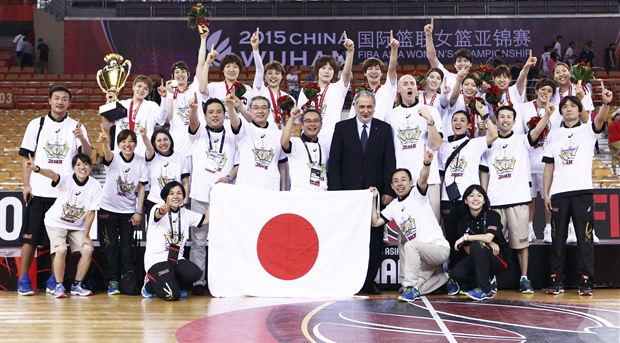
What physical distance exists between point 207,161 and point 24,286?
2304 mm

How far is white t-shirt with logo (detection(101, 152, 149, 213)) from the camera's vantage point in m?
7.98

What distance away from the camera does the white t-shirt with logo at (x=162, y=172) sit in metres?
7.95

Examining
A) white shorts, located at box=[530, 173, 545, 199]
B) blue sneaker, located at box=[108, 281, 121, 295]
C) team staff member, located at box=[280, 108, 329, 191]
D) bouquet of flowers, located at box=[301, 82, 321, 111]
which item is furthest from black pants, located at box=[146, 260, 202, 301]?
white shorts, located at box=[530, 173, 545, 199]

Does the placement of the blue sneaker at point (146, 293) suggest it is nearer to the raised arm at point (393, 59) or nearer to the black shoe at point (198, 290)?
the black shoe at point (198, 290)

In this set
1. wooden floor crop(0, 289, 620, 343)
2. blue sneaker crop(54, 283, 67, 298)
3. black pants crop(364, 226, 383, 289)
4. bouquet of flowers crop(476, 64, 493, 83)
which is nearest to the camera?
wooden floor crop(0, 289, 620, 343)

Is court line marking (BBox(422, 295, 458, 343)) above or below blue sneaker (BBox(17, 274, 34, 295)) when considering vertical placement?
below

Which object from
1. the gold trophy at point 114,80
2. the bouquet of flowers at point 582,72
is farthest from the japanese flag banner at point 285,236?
the bouquet of flowers at point 582,72

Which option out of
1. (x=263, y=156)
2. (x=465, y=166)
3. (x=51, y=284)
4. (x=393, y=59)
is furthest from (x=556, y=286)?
(x=51, y=284)

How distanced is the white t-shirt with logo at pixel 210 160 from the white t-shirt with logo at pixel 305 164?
0.67 metres

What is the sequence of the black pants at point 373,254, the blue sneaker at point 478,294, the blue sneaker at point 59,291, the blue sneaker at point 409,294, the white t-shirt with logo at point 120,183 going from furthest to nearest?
the white t-shirt with logo at point 120,183 < the black pants at point 373,254 < the blue sneaker at point 59,291 < the blue sneaker at point 478,294 < the blue sneaker at point 409,294

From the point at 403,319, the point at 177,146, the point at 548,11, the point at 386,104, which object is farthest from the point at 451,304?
the point at 548,11

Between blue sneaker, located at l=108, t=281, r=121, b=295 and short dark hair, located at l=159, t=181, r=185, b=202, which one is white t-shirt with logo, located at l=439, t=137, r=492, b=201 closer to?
short dark hair, located at l=159, t=181, r=185, b=202

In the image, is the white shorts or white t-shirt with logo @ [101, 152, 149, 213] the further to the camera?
the white shorts

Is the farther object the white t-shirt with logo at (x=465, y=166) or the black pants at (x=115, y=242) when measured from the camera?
the black pants at (x=115, y=242)
